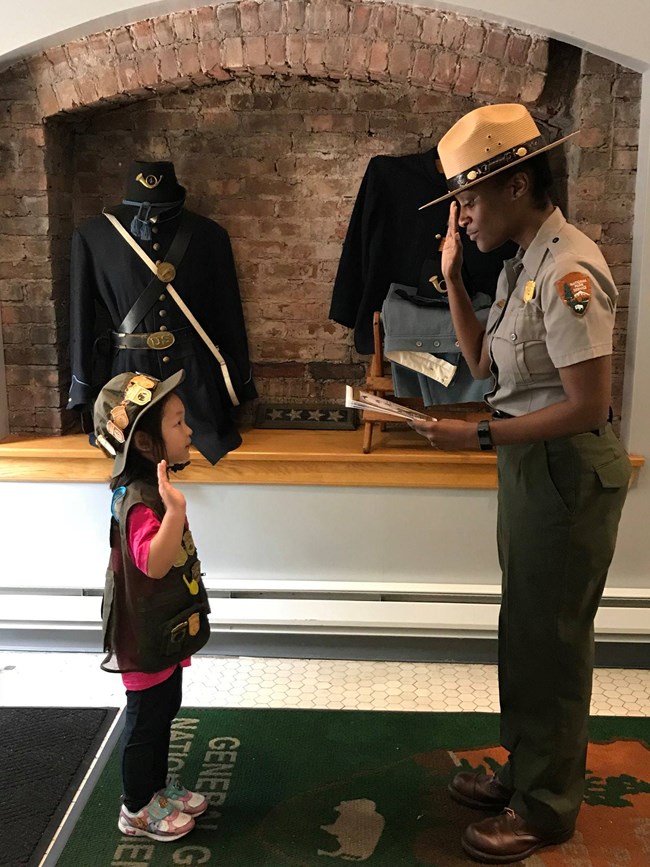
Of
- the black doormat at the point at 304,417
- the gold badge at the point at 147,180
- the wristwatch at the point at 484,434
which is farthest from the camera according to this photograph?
the black doormat at the point at 304,417

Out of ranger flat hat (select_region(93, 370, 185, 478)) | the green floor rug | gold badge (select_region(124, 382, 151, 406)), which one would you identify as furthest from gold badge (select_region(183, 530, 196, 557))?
the green floor rug

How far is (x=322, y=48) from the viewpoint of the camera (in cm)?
265

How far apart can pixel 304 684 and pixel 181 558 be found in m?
0.98

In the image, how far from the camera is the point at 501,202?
1703 millimetres

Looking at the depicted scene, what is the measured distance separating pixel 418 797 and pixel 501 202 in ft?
4.72

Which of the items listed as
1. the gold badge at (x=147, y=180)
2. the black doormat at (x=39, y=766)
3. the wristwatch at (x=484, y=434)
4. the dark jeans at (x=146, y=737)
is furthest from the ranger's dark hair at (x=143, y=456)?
the gold badge at (x=147, y=180)

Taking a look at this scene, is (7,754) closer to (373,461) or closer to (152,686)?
(152,686)

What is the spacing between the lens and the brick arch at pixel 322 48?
2.61 m

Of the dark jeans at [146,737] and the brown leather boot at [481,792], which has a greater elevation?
the dark jeans at [146,737]

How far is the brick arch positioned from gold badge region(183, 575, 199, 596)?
1.65 m

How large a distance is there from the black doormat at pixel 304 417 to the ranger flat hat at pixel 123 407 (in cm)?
125

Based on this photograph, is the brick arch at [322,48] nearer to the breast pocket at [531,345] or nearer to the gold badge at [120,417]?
the breast pocket at [531,345]

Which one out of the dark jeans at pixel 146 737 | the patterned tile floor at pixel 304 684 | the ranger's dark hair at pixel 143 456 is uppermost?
the ranger's dark hair at pixel 143 456

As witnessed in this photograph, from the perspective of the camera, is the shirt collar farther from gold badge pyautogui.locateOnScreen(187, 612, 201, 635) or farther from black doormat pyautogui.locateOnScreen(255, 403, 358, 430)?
black doormat pyautogui.locateOnScreen(255, 403, 358, 430)
